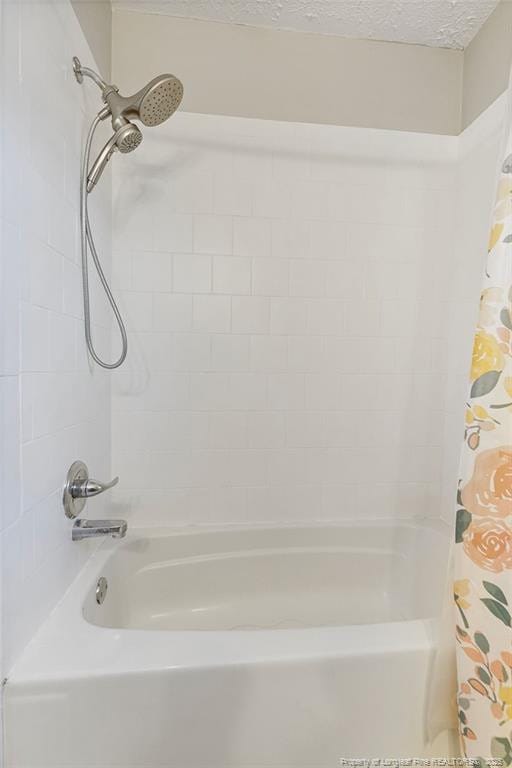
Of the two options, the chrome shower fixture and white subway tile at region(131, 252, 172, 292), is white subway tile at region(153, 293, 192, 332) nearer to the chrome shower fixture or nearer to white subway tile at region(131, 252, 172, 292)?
white subway tile at region(131, 252, 172, 292)

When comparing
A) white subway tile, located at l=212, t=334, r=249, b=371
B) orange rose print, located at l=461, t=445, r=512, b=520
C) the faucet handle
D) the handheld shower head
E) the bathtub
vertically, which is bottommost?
the bathtub

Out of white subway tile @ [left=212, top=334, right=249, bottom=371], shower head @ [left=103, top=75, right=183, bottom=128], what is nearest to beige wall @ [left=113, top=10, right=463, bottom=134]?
shower head @ [left=103, top=75, right=183, bottom=128]

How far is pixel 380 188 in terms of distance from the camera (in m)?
1.65

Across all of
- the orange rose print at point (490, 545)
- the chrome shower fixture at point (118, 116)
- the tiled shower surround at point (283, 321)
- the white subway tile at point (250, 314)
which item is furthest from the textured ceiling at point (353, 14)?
the orange rose print at point (490, 545)

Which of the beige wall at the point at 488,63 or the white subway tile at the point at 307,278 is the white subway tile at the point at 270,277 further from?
the beige wall at the point at 488,63

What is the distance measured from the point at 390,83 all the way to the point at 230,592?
211cm

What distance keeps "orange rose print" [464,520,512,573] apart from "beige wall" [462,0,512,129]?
4.81 ft

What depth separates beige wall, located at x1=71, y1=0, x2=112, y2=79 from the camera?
1214 millimetres

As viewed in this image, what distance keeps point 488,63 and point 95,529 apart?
210cm

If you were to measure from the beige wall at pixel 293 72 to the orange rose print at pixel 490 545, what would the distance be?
1.54 metres

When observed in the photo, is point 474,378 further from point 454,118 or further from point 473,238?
point 454,118

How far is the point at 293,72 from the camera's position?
1.59 m

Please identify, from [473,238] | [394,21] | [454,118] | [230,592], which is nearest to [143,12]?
[394,21]

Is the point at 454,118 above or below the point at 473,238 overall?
above
